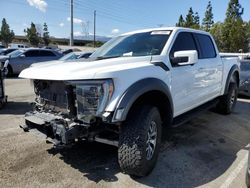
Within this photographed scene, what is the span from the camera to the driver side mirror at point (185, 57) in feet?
13.6

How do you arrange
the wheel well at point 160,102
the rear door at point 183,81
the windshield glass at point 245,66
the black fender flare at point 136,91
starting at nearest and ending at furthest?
the black fender flare at point 136,91
the wheel well at point 160,102
the rear door at point 183,81
the windshield glass at point 245,66

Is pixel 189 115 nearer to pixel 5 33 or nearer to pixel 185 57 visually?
pixel 185 57

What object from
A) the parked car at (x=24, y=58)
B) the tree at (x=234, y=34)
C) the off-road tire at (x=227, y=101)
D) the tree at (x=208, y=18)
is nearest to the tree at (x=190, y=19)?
the tree at (x=208, y=18)

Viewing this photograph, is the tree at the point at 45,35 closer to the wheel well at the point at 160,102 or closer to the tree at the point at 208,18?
the tree at the point at 208,18

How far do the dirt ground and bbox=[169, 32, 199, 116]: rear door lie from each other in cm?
72

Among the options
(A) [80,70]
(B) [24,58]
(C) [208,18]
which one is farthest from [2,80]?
(C) [208,18]

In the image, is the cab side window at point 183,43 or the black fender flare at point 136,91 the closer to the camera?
the black fender flare at point 136,91

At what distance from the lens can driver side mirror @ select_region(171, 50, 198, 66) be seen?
415 cm

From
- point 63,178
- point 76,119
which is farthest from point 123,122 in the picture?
point 63,178

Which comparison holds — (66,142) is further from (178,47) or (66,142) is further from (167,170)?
(178,47)

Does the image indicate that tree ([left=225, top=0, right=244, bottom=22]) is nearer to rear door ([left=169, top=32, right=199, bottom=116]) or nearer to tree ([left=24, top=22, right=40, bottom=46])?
rear door ([left=169, top=32, right=199, bottom=116])

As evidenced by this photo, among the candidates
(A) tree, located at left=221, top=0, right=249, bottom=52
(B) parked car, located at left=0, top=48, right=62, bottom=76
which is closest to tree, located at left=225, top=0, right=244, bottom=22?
(A) tree, located at left=221, top=0, right=249, bottom=52

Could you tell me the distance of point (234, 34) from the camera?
120 ft

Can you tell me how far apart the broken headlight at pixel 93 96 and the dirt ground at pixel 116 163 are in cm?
94
